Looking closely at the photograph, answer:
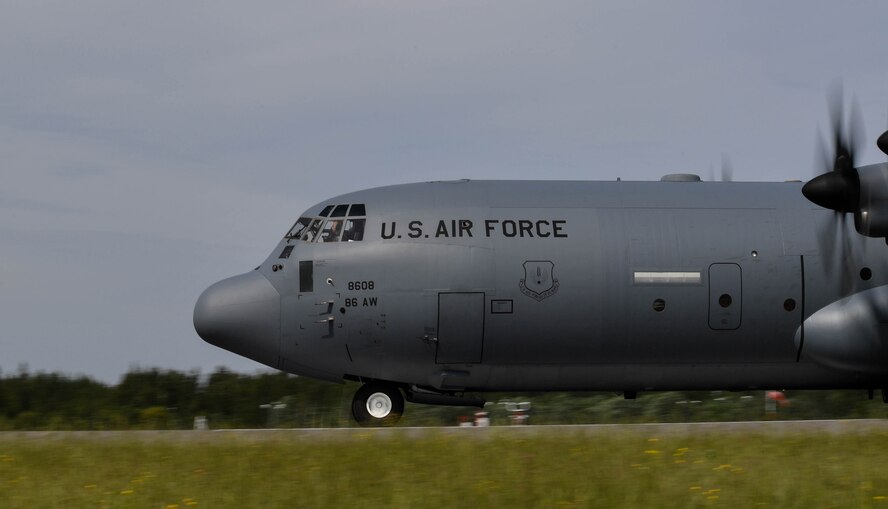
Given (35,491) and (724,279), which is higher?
(724,279)

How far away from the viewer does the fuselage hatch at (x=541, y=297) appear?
1838 cm

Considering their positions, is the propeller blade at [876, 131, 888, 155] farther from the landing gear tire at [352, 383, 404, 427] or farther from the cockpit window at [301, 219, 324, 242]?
the cockpit window at [301, 219, 324, 242]

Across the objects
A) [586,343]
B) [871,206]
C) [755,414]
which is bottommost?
[755,414]

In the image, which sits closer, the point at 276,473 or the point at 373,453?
the point at 276,473

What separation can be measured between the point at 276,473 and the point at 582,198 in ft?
31.6

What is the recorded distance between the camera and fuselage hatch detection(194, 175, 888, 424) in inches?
723

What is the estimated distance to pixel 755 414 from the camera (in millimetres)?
23953

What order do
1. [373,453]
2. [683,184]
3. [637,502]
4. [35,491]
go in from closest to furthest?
[637,502] → [35,491] → [373,453] → [683,184]

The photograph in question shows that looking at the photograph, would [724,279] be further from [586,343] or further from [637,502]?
[637,502]

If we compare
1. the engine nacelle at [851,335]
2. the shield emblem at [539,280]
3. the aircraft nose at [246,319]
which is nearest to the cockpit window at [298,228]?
the aircraft nose at [246,319]

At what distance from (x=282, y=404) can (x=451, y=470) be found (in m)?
14.0

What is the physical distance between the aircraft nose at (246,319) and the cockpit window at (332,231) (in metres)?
1.29

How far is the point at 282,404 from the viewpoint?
2491 centimetres

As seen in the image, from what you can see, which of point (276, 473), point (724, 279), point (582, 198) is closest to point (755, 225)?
point (724, 279)
